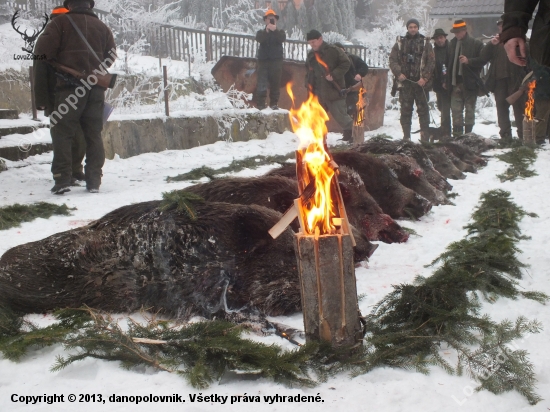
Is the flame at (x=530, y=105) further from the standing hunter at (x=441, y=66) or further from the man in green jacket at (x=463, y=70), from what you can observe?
the standing hunter at (x=441, y=66)

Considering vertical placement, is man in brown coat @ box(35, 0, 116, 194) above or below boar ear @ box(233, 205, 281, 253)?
above

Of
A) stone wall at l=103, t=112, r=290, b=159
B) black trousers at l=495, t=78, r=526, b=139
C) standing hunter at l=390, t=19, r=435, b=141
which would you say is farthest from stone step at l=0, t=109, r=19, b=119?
black trousers at l=495, t=78, r=526, b=139

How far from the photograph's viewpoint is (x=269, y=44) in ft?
49.9

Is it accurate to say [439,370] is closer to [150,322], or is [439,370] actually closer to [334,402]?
[334,402]

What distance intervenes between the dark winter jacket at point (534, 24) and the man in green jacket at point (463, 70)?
1000cm

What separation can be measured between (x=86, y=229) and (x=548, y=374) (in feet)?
8.91

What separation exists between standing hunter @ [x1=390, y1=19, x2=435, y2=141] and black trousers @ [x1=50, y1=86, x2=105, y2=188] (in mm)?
7039

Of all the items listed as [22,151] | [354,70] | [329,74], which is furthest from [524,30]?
[354,70]

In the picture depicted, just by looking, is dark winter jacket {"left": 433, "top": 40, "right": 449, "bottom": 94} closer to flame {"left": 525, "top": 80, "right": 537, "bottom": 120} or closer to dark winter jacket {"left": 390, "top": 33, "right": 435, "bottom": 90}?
dark winter jacket {"left": 390, "top": 33, "right": 435, "bottom": 90}

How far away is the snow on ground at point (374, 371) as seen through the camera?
8.62 ft

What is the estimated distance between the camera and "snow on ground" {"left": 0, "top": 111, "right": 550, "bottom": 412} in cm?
263

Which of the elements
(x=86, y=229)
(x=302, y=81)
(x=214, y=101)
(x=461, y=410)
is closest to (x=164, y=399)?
(x=461, y=410)

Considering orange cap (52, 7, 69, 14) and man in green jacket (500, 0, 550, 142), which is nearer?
man in green jacket (500, 0, 550, 142)

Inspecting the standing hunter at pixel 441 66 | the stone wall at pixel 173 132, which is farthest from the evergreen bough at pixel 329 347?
the standing hunter at pixel 441 66
